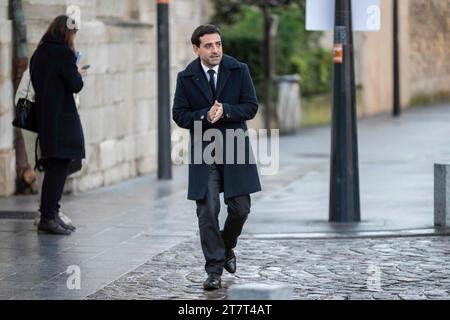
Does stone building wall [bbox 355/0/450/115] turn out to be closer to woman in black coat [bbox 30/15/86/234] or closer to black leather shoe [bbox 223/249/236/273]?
woman in black coat [bbox 30/15/86/234]

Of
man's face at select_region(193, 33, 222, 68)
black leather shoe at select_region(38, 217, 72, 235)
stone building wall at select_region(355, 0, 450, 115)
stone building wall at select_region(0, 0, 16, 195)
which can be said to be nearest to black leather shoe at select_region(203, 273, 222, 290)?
man's face at select_region(193, 33, 222, 68)

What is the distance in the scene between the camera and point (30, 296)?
8.83 meters

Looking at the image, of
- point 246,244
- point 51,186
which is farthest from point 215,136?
point 51,186

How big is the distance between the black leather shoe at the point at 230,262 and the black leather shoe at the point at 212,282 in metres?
0.40

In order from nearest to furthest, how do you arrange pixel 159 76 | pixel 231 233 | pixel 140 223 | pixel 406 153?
pixel 231 233
pixel 140 223
pixel 159 76
pixel 406 153

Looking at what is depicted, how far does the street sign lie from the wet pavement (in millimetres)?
1817

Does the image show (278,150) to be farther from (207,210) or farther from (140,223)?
(207,210)

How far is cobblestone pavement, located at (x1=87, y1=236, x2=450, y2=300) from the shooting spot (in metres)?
8.95

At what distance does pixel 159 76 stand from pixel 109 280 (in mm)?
7448

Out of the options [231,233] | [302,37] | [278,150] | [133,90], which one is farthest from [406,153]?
[231,233]

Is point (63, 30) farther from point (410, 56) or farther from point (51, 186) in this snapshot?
point (410, 56)

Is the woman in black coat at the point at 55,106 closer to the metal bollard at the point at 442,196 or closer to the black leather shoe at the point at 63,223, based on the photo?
the black leather shoe at the point at 63,223

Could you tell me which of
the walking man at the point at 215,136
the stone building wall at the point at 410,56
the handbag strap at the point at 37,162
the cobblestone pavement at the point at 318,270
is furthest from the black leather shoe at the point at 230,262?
the stone building wall at the point at 410,56
